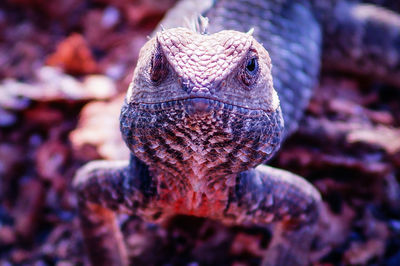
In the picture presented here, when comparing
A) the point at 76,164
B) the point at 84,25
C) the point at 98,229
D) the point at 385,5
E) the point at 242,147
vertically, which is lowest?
the point at 98,229

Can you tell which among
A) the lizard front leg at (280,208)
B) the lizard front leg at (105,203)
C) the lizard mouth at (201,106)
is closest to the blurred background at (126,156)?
the lizard front leg at (105,203)

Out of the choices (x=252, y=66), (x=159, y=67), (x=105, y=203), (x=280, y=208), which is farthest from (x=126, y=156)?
(x=252, y=66)

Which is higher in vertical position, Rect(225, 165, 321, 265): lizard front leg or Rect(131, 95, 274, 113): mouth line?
Rect(131, 95, 274, 113): mouth line

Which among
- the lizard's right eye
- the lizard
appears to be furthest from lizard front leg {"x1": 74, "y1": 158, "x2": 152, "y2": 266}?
the lizard's right eye

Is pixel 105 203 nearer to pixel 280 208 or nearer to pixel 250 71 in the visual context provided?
pixel 280 208

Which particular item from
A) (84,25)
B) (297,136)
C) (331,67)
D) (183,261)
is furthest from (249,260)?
(84,25)

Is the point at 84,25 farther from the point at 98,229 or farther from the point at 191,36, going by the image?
the point at 191,36

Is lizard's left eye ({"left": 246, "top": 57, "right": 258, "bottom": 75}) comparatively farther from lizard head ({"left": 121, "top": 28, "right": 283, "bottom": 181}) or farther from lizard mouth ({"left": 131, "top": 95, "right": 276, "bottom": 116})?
lizard mouth ({"left": 131, "top": 95, "right": 276, "bottom": 116})
